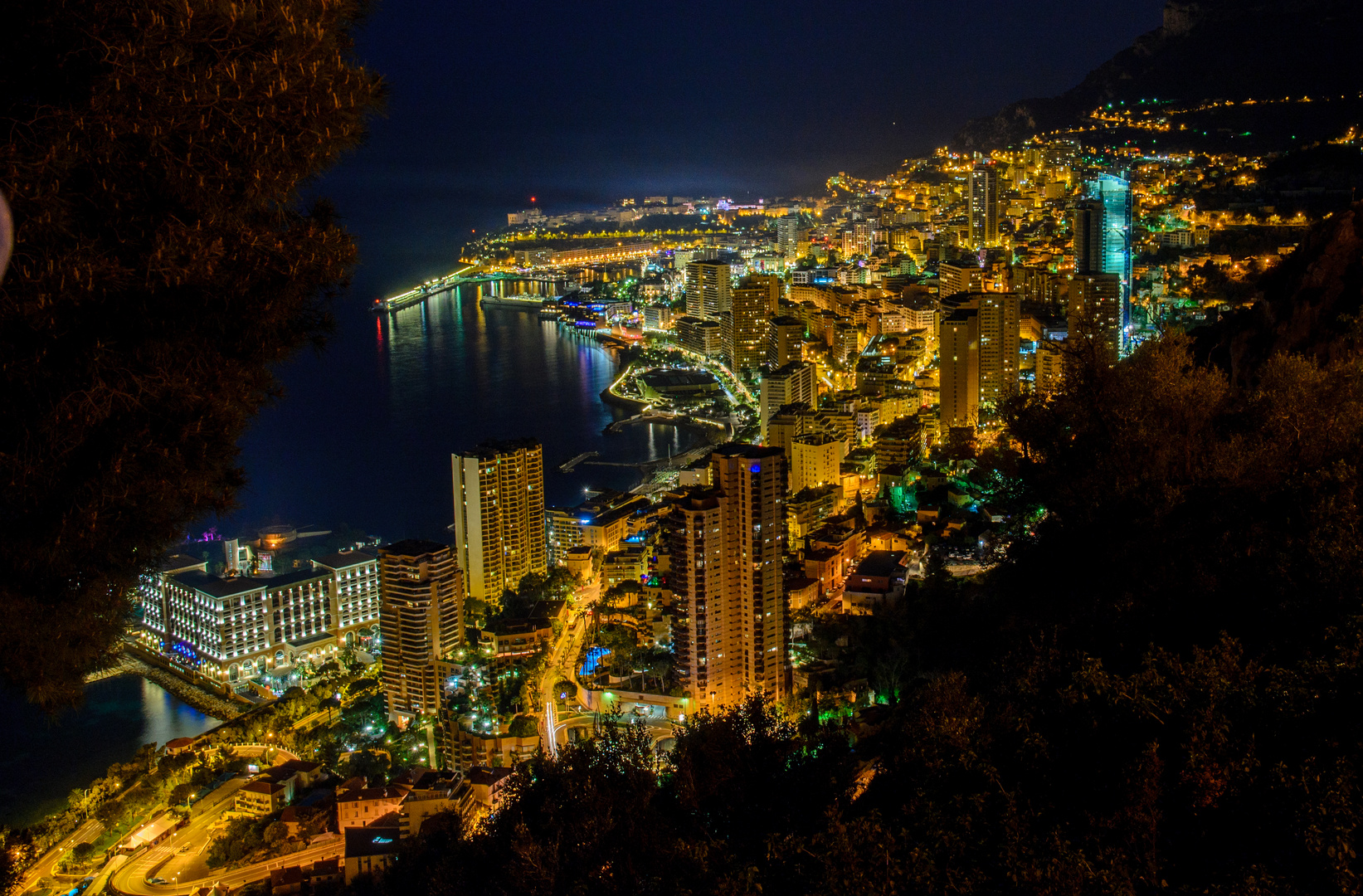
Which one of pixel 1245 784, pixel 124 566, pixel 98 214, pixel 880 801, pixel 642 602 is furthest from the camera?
pixel 642 602

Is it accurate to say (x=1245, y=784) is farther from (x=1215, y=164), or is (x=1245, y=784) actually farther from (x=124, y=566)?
(x=1215, y=164)

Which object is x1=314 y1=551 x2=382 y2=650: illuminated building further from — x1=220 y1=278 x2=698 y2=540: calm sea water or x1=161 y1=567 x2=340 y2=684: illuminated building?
x1=220 y1=278 x2=698 y2=540: calm sea water

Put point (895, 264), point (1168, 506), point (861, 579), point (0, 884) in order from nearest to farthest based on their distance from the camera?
1. point (0, 884)
2. point (1168, 506)
3. point (861, 579)
4. point (895, 264)

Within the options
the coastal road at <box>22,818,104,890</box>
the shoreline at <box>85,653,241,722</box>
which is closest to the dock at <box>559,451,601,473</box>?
the shoreline at <box>85,653,241,722</box>

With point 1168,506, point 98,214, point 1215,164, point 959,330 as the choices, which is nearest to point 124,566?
point 98,214

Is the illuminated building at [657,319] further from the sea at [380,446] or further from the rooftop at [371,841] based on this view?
the rooftop at [371,841]

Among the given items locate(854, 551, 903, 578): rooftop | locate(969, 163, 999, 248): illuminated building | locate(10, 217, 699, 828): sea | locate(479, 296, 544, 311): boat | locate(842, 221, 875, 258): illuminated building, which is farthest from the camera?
locate(479, 296, 544, 311): boat
